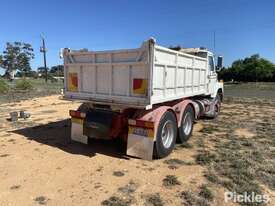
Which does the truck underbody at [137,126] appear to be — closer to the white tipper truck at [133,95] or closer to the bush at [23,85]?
the white tipper truck at [133,95]

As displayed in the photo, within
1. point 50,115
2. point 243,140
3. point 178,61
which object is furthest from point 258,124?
point 50,115

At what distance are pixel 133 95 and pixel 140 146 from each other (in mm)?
1106

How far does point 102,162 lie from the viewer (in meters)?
5.69

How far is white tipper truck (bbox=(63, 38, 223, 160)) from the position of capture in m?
5.53

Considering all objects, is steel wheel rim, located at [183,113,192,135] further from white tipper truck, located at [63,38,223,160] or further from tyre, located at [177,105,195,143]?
white tipper truck, located at [63,38,223,160]

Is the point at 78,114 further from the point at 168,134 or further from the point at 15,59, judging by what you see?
the point at 15,59

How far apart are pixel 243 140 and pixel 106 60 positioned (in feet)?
14.6

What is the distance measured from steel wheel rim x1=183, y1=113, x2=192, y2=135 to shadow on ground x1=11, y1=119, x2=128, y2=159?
71.5 inches

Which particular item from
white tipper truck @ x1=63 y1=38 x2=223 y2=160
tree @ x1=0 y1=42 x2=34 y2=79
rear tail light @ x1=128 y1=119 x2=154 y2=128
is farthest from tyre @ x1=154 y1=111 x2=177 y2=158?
tree @ x1=0 y1=42 x2=34 y2=79

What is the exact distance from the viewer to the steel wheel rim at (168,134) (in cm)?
623

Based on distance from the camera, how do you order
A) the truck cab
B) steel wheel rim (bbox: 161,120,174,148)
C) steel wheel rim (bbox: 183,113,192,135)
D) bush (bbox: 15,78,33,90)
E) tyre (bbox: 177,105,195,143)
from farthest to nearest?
bush (bbox: 15,78,33,90)
the truck cab
steel wheel rim (bbox: 183,113,192,135)
tyre (bbox: 177,105,195,143)
steel wheel rim (bbox: 161,120,174,148)

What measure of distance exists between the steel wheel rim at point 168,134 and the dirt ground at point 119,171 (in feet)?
1.01

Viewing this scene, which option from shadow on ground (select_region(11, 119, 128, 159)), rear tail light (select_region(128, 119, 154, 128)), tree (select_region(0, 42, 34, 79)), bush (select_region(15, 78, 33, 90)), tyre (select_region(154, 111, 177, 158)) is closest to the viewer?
rear tail light (select_region(128, 119, 154, 128))

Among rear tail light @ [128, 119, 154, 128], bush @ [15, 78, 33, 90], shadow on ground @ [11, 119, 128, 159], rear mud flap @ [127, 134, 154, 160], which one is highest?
bush @ [15, 78, 33, 90]
